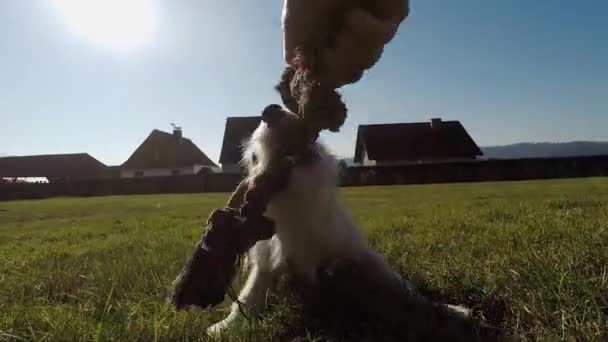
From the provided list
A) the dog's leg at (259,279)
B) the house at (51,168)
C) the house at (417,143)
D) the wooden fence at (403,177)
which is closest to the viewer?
the dog's leg at (259,279)

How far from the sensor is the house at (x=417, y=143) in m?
52.5

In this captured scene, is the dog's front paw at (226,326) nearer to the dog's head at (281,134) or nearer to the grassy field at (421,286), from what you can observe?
the grassy field at (421,286)

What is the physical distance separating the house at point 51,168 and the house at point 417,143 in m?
34.2

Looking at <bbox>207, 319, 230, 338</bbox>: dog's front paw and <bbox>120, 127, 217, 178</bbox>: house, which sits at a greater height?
<bbox>120, 127, 217, 178</bbox>: house

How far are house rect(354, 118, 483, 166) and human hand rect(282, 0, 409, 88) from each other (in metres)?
50.2

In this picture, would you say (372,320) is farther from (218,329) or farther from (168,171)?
(168,171)

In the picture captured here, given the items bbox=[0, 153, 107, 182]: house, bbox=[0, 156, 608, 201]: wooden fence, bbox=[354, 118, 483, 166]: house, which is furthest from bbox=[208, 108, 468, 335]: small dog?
bbox=[0, 153, 107, 182]: house

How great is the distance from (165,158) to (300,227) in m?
55.5

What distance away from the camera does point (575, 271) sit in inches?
93.9

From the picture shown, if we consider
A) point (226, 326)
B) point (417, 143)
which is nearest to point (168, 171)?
point (417, 143)

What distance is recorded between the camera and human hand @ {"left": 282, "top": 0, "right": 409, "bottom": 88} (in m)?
1.98

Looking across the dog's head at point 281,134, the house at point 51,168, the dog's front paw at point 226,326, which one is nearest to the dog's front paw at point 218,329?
the dog's front paw at point 226,326

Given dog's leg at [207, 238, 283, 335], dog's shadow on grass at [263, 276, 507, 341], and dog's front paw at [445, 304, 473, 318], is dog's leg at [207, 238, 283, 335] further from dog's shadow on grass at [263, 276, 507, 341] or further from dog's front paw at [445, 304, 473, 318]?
dog's front paw at [445, 304, 473, 318]

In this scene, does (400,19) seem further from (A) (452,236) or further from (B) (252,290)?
(A) (452,236)
